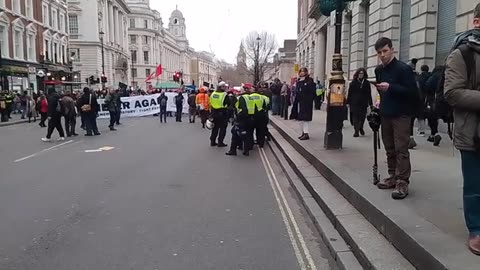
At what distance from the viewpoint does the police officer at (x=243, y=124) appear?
42.9ft

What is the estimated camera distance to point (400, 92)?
5805 mm

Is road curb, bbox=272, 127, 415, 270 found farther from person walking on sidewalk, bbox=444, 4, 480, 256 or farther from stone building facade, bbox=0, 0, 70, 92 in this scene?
stone building facade, bbox=0, 0, 70, 92

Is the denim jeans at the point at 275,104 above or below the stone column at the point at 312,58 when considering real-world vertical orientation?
below

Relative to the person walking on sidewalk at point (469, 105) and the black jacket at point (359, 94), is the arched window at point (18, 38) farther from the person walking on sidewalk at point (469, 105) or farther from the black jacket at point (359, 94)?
the person walking on sidewalk at point (469, 105)

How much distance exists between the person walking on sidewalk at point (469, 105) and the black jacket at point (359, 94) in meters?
9.28

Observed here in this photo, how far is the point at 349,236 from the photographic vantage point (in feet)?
16.9

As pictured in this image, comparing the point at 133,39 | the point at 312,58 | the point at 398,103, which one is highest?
the point at 133,39

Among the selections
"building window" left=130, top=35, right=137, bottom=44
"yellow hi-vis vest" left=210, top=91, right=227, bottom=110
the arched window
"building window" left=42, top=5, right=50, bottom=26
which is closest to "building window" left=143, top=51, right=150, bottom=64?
"building window" left=130, top=35, right=137, bottom=44

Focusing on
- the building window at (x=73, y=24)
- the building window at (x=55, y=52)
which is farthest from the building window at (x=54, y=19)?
the building window at (x=73, y=24)

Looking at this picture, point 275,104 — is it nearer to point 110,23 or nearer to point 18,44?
point 18,44

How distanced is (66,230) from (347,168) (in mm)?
4381

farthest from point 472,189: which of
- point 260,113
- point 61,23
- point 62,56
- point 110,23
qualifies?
point 110,23

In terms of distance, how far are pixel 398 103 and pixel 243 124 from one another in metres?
7.35

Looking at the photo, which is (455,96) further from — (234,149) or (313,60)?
(313,60)
